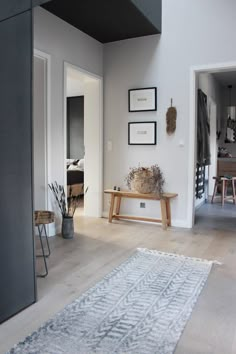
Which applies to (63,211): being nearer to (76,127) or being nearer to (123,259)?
(123,259)

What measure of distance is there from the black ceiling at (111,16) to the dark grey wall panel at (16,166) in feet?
5.97

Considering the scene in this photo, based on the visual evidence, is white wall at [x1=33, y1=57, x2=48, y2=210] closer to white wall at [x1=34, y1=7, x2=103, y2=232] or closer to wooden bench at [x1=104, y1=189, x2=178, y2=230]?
white wall at [x1=34, y1=7, x2=103, y2=232]

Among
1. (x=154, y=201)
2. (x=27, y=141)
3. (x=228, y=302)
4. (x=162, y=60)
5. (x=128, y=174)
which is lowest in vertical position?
(x=228, y=302)

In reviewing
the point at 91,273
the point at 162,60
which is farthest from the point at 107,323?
the point at 162,60

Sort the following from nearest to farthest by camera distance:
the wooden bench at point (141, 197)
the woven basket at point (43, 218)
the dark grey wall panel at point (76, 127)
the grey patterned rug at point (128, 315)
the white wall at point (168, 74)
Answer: the grey patterned rug at point (128, 315) < the woven basket at point (43, 218) < the white wall at point (168, 74) < the wooden bench at point (141, 197) < the dark grey wall panel at point (76, 127)

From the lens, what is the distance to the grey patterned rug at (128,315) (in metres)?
1.83

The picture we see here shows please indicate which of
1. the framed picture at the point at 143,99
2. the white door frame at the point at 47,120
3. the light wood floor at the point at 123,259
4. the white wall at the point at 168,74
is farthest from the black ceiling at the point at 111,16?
the light wood floor at the point at 123,259

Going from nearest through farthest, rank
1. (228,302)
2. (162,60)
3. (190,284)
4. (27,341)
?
(27,341)
(228,302)
(190,284)
(162,60)

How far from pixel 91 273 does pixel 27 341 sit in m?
1.09

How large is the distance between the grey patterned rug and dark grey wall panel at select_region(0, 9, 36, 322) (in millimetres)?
341

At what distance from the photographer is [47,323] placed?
6.77 feet

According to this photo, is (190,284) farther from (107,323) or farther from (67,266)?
(67,266)

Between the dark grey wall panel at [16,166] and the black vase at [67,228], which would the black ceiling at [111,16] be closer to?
the dark grey wall panel at [16,166]

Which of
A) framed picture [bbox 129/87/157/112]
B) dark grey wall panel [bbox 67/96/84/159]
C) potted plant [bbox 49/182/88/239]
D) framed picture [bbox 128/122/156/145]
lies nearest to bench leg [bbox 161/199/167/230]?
framed picture [bbox 128/122/156/145]
